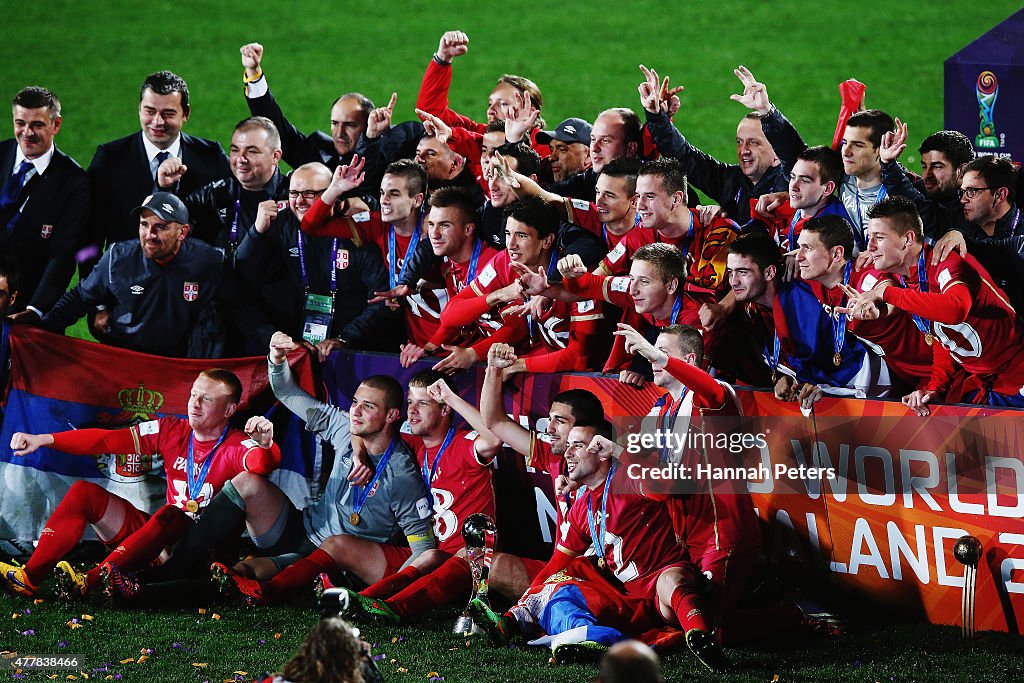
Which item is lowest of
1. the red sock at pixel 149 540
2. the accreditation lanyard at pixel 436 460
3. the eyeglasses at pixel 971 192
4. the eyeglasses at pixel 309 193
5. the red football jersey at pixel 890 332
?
the red sock at pixel 149 540

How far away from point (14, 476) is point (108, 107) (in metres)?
10.8

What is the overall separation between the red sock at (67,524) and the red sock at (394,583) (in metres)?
1.67

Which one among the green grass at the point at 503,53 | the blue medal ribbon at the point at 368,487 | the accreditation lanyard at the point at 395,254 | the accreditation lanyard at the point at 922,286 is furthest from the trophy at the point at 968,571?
the green grass at the point at 503,53

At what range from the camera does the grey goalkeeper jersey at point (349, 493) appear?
25.2 feet

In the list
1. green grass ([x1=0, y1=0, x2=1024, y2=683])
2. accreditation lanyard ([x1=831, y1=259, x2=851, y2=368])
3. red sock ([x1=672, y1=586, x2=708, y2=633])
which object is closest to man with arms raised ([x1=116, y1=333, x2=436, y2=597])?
red sock ([x1=672, y1=586, x2=708, y2=633])

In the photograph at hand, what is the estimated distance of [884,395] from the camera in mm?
6906

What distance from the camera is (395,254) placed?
823 cm

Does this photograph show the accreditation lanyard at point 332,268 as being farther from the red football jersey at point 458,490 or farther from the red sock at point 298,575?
the red sock at point 298,575

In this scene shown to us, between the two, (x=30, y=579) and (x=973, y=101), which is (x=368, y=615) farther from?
(x=973, y=101)

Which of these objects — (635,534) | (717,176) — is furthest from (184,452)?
(717,176)

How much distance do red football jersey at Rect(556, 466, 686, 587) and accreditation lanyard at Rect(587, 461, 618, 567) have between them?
1 cm

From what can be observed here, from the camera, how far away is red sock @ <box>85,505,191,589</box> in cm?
759

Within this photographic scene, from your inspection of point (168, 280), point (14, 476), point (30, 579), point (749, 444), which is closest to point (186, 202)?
point (168, 280)

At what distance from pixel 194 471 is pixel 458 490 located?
156 cm
